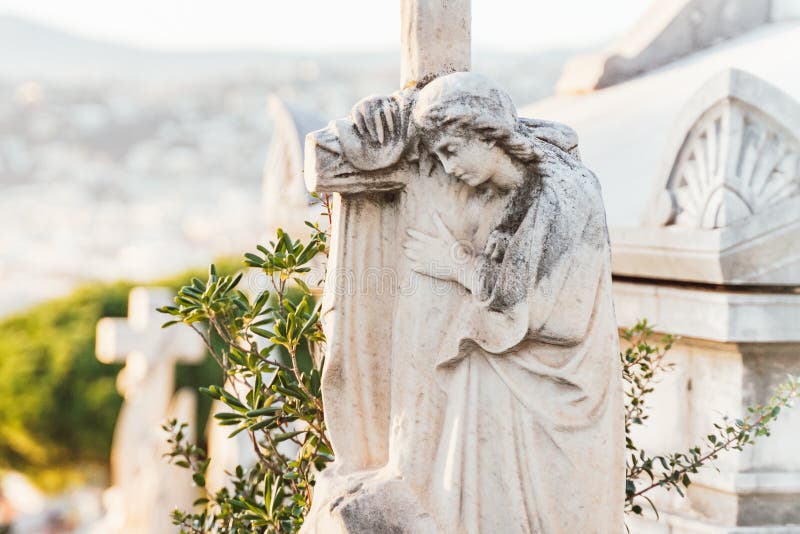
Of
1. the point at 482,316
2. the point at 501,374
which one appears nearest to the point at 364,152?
the point at 482,316

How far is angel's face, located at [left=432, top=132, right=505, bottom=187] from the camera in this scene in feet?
7.77

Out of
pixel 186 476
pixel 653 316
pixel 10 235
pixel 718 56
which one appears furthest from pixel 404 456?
pixel 10 235

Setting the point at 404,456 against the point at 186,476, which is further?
the point at 186,476

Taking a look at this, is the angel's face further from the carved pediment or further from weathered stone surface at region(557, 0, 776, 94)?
weathered stone surface at region(557, 0, 776, 94)

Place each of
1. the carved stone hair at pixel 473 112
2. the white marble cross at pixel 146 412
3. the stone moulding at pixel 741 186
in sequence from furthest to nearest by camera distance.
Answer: the white marble cross at pixel 146 412, the stone moulding at pixel 741 186, the carved stone hair at pixel 473 112

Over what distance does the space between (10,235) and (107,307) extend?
12710 millimetres

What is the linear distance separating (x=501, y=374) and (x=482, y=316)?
0.17 metres

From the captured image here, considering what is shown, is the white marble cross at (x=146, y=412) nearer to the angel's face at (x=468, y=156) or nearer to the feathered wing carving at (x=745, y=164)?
the feathered wing carving at (x=745, y=164)

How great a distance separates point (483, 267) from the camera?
2.48 m

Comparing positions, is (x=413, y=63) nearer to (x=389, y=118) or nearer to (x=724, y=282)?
(x=389, y=118)

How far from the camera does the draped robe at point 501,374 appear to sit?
245 cm

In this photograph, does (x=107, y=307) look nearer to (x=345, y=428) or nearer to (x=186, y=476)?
(x=186, y=476)

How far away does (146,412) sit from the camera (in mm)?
6988

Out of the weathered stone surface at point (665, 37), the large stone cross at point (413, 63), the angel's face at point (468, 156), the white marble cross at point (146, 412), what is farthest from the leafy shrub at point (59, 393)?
the angel's face at point (468, 156)
